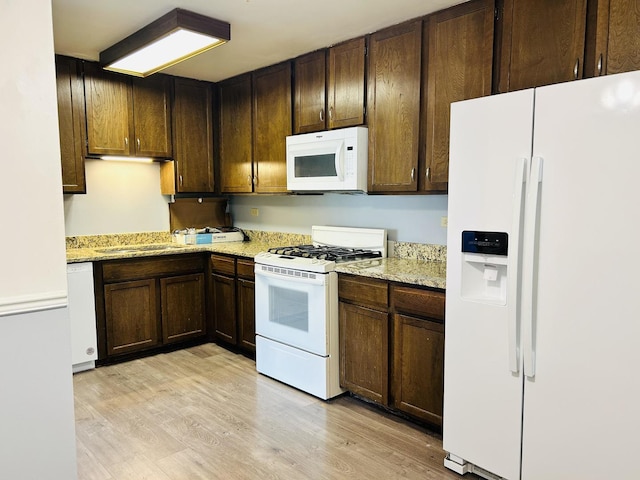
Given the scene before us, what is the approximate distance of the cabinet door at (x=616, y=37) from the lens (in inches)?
72.7

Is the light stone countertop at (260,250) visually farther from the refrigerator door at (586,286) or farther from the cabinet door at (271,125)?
the refrigerator door at (586,286)

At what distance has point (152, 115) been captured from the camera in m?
4.12

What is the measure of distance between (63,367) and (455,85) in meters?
2.45

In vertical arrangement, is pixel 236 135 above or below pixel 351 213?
above

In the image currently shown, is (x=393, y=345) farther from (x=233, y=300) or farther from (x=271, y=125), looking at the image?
(x=271, y=125)

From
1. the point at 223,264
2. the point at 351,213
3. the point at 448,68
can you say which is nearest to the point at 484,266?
the point at 448,68

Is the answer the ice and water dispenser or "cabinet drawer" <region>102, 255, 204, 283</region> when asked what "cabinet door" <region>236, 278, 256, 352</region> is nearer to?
"cabinet drawer" <region>102, 255, 204, 283</region>

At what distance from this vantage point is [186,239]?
171 inches

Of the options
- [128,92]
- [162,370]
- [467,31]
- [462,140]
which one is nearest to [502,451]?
[462,140]

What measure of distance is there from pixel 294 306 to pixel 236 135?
1924 millimetres

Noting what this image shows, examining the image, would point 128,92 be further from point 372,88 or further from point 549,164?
point 549,164

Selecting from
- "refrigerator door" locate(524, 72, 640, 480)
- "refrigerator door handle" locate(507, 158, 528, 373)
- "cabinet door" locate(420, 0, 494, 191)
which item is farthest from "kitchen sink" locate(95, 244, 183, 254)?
"refrigerator door" locate(524, 72, 640, 480)

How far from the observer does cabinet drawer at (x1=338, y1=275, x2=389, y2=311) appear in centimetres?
274

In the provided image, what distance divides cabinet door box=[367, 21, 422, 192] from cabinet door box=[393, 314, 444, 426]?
90cm
